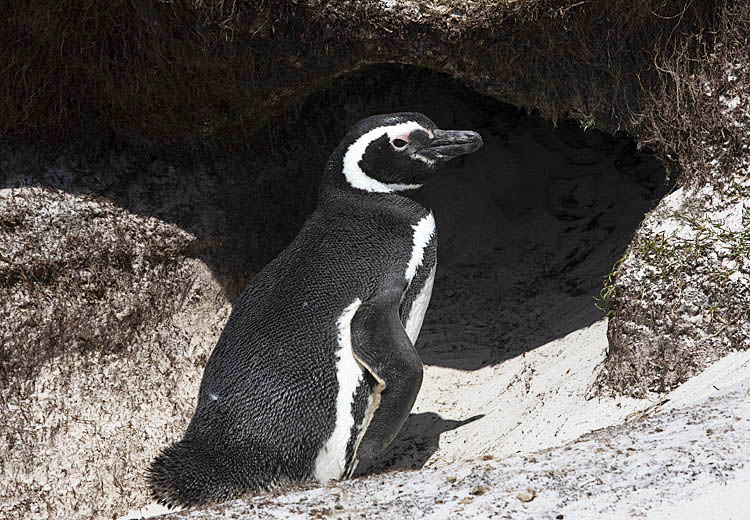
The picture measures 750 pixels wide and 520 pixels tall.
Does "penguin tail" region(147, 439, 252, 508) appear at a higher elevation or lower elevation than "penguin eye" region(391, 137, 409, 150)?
lower

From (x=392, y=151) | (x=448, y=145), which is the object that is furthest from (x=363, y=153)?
(x=448, y=145)

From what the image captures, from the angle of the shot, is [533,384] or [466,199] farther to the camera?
[466,199]

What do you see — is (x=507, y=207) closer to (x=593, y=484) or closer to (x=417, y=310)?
(x=417, y=310)

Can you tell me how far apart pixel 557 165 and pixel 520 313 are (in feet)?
3.42

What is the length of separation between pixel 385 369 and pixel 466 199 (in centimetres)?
215

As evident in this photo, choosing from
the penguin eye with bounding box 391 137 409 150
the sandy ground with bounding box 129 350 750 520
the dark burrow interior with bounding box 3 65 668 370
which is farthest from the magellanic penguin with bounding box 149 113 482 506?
the dark burrow interior with bounding box 3 65 668 370

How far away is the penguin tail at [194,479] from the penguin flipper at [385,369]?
432 mm

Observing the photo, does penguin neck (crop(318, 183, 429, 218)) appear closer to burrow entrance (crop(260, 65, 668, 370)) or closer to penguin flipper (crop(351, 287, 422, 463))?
penguin flipper (crop(351, 287, 422, 463))

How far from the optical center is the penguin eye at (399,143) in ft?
10.7

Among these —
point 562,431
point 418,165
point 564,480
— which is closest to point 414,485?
point 564,480

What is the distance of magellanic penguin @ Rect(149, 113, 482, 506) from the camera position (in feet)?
8.70

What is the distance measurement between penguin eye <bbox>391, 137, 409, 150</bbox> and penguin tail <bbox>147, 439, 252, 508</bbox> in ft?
4.36

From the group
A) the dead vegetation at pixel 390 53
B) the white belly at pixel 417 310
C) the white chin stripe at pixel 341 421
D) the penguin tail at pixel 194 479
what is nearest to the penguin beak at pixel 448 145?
the dead vegetation at pixel 390 53

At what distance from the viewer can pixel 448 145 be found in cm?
334
